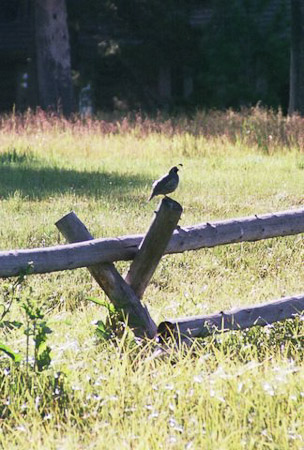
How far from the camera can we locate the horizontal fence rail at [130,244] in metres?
4.73

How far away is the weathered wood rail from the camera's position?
4.83m

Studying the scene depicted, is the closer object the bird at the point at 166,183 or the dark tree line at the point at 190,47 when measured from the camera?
the bird at the point at 166,183

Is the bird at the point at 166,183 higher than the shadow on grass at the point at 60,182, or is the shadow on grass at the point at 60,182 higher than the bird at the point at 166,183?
the bird at the point at 166,183

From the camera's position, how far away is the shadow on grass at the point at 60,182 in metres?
11.2

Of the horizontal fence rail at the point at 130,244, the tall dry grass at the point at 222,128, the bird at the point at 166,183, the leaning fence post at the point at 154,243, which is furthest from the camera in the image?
the tall dry grass at the point at 222,128

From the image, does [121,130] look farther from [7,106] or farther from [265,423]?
[7,106]

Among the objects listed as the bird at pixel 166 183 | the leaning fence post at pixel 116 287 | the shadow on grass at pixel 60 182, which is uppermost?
the bird at pixel 166 183

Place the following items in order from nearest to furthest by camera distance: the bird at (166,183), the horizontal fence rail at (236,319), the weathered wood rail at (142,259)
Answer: the weathered wood rail at (142,259) < the horizontal fence rail at (236,319) < the bird at (166,183)

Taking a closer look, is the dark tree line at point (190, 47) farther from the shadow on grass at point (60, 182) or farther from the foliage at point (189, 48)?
the shadow on grass at point (60, 182)

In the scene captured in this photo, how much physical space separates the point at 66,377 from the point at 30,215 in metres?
5.21

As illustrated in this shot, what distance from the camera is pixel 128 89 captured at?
26047 millimetres

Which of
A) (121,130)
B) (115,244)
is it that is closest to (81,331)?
(115,244)

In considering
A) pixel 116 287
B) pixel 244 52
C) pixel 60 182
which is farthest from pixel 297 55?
pixel 116 287

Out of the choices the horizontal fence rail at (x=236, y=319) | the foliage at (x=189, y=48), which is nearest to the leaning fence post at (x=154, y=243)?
the horizontal fence rail at (x=236, y=319)
